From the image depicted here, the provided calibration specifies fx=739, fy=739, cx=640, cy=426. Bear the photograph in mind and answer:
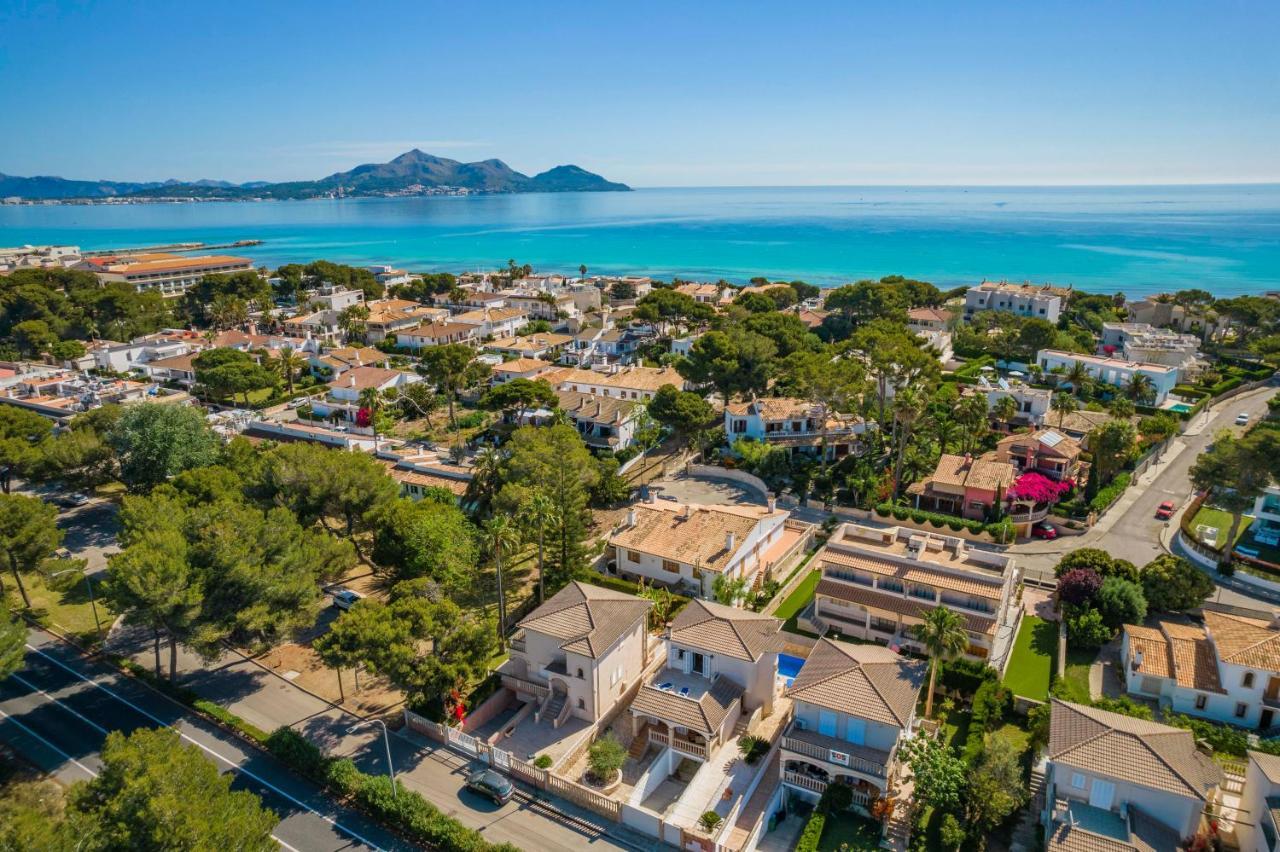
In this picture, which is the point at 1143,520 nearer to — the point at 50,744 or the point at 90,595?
the point at 50,744

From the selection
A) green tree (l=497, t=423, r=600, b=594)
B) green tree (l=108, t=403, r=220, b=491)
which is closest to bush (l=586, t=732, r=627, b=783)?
green tree (l=497, t=423, r=600, b=594)

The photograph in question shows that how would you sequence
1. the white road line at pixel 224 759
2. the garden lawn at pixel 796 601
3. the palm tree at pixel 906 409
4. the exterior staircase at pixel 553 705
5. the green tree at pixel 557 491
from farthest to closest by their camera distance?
the palm tree at pixel 906 409, the green tree at pixel 557 491, the garden lawn at pixel 796 601, the exterior staircase at pixel 553 705, the white road line at pixel 224 759

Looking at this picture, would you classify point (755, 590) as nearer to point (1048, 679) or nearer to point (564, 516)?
point (564, 516)

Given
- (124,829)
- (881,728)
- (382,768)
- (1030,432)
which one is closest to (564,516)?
(382,768)

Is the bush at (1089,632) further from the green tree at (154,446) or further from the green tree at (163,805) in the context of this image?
the green tree at (154,446)

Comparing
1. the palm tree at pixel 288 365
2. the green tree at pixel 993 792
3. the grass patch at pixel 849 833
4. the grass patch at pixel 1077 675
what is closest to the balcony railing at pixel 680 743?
the grass patch at pixel 849 833

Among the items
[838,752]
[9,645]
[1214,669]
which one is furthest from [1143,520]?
[9,645]

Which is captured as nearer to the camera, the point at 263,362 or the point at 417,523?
the point at 417,523
